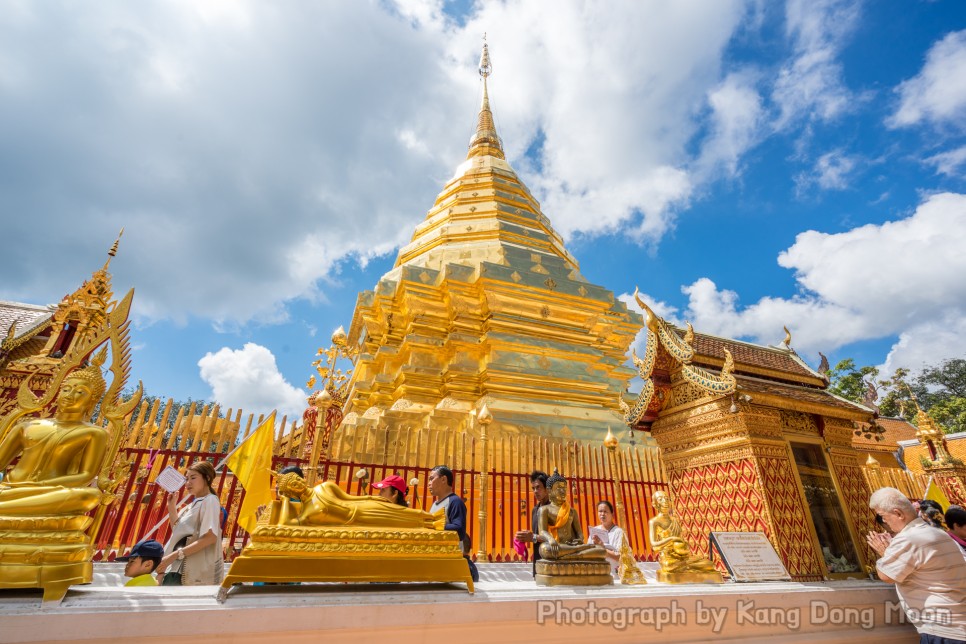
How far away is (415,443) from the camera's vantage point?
7.18 m

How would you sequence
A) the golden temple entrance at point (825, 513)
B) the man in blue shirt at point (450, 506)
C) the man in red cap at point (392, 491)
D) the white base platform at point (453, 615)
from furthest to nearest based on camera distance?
the golden temple entrance at point (825, 513) < the man in red cap at point (392, 491) < the man in blue shirt at point (450, 506) < the white base platform at point (453, 615)

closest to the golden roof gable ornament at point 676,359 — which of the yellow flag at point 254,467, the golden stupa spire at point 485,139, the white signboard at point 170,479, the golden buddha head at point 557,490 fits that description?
the golden buddha head at point 557,490

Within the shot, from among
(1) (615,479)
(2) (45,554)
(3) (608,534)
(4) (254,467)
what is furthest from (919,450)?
(2) (45,554)

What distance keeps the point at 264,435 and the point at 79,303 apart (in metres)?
9.10

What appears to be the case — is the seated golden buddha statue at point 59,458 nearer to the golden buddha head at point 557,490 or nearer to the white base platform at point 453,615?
the white base platform at point 453,615

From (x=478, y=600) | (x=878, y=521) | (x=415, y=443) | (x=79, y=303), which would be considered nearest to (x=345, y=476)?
(x=415, y=443)

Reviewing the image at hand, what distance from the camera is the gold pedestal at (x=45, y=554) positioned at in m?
2.28

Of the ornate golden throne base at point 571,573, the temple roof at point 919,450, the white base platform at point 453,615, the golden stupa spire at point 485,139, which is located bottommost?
the white base platform at point 453,615

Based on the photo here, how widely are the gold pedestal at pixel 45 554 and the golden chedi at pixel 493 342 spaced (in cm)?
656

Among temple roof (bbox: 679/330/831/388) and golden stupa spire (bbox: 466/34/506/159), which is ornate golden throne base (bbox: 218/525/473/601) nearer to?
temple roof (bbox: 679/330/831/388)

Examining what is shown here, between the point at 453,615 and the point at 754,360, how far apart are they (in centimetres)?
531

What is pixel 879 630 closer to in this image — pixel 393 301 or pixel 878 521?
pixel 878 521

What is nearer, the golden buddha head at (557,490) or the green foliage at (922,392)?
the golden buddha head at (557,490)

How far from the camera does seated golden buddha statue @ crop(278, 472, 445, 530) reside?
298 centimetres
